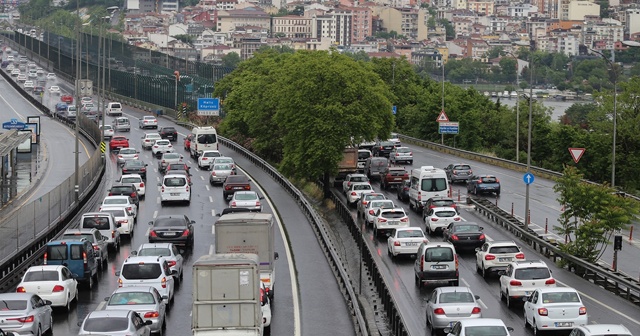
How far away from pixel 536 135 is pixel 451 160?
20.3 m

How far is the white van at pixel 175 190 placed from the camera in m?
57.4

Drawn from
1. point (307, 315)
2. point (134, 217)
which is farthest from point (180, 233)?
point (307, 315)

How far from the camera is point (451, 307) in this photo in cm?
3080

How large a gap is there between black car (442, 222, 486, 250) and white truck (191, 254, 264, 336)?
1918 centimetres

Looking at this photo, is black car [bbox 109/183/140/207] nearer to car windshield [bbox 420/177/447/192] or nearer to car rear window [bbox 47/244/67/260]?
car windshield [bbox 420/177/447/192]

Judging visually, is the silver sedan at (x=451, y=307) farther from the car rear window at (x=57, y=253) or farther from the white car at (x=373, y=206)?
the white car at (x=373, y=206)

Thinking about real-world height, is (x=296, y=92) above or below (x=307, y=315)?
above

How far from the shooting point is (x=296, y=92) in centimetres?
6562

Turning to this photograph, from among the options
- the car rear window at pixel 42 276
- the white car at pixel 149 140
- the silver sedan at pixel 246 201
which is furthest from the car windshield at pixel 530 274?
the white car at pixel 149 140

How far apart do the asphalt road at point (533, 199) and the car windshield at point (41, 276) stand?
69.4 feet

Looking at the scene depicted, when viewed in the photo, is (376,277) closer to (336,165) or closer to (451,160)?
(336,165)

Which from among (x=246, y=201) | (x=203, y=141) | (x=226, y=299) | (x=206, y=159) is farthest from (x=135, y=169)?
(x=226, y=299)

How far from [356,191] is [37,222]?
19987 millimetres

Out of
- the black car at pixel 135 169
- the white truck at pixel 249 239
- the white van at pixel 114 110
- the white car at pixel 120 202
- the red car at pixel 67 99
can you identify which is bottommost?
the red car at pixel 67 99
